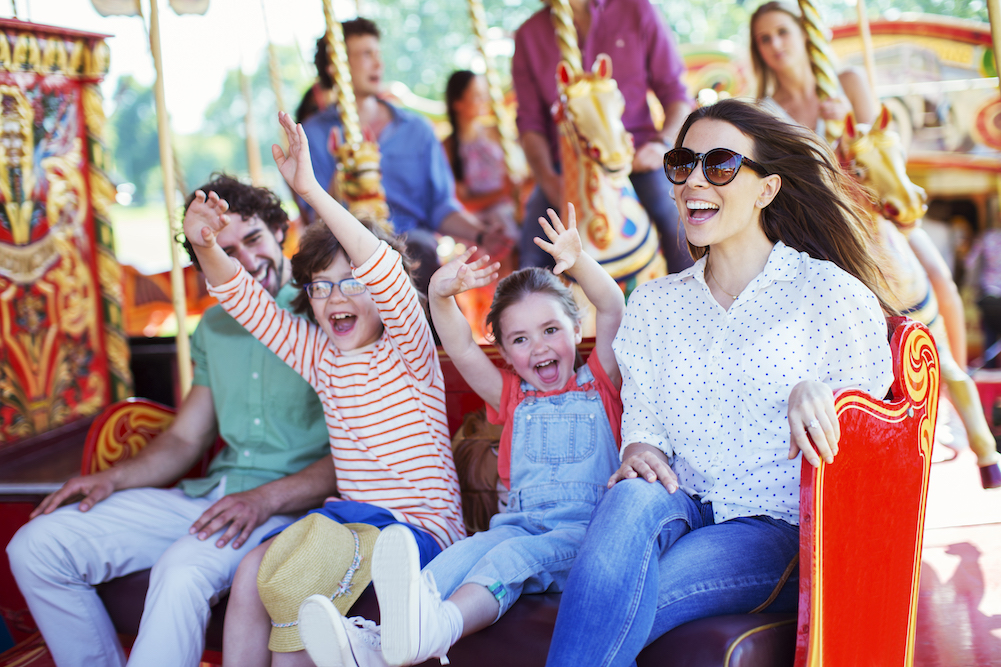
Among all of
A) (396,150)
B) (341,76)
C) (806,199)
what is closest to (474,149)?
(396,150)

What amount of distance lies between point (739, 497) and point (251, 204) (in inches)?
58.4

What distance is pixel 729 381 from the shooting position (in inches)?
62.0

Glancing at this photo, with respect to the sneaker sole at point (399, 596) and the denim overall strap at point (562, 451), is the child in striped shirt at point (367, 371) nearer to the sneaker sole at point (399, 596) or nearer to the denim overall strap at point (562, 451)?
the denim overall strap at point (562, 451)

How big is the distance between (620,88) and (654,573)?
97.0 inches

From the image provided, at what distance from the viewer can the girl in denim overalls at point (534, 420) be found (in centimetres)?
159

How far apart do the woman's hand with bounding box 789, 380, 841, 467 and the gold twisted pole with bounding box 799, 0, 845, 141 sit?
153 cm

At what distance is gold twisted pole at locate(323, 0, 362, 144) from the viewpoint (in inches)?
134

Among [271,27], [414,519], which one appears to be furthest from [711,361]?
[271,27]

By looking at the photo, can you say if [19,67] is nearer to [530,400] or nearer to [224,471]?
[224,471]

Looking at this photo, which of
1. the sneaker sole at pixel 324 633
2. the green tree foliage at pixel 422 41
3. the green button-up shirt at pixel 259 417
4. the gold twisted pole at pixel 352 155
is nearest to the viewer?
the sneaker sole at pixel 324 633

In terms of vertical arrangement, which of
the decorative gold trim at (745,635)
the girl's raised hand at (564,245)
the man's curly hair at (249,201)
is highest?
the man's curly hair at (249,201)

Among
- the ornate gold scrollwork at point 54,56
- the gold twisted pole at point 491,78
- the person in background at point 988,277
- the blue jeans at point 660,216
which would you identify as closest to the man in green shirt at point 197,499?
the blue jeans at point 660,216

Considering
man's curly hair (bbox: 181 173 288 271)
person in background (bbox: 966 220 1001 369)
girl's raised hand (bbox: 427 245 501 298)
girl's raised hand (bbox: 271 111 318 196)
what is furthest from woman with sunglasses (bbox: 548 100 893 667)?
person in background (bbox: 966 220 1001 369)

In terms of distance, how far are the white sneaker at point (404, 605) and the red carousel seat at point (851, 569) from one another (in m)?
0.24
